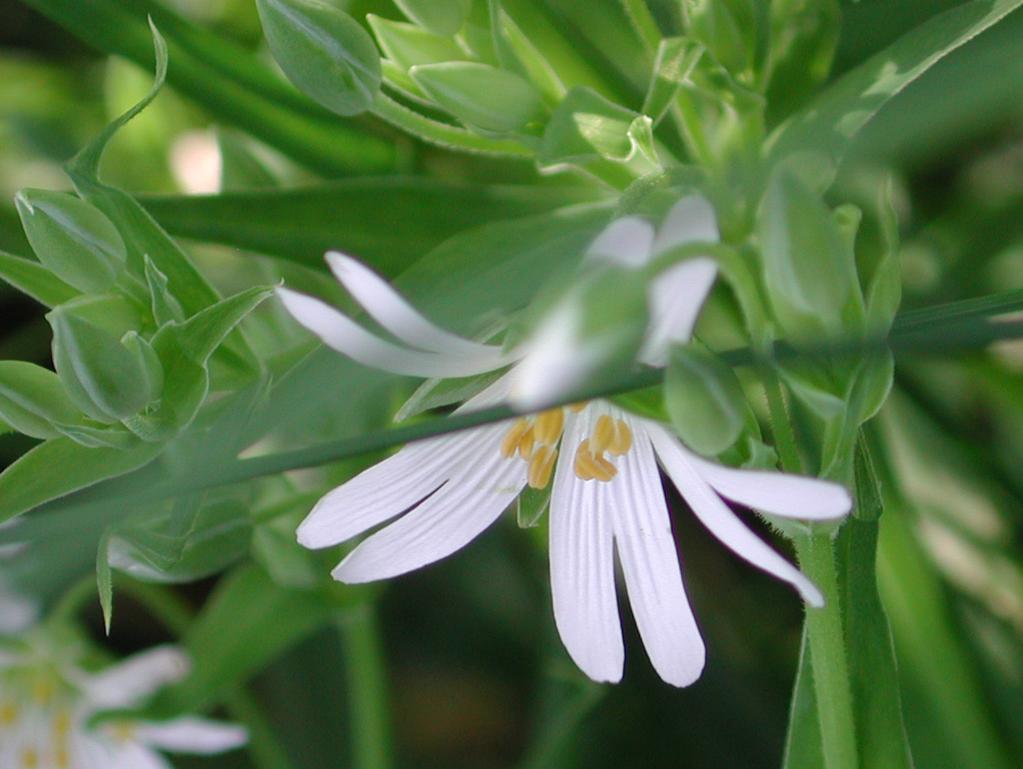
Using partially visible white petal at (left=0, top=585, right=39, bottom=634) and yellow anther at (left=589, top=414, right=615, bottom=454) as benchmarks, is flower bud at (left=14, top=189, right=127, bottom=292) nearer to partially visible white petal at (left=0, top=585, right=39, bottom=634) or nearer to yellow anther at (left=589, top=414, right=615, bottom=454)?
partially visible white petal at (left=0, top=585, right=39, bottom=634)

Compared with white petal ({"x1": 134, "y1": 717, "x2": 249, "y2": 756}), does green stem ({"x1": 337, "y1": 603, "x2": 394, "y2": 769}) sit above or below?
above

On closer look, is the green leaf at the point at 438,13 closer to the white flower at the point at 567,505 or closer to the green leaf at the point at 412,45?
the green leaf at the point at 412,45

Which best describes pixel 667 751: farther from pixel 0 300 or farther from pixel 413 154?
pixel 0 300

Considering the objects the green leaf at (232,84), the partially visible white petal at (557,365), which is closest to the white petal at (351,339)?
the partially visible white petal at (557,365)

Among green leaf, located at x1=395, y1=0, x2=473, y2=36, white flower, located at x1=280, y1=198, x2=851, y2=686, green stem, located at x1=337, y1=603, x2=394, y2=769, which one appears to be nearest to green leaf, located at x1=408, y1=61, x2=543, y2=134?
green leaf, located at x1=395, y1=0, x2=473, y2=36

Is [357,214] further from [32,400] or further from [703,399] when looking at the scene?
[703,399]

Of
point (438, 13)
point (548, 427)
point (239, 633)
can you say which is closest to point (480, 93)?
point (438, 13)

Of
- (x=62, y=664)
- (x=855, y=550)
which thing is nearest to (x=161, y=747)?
(x=62, y=664)
